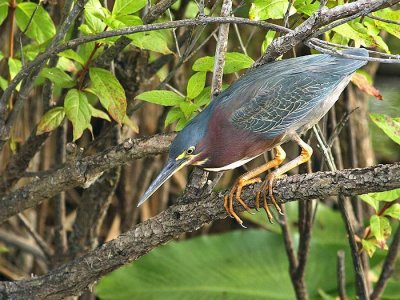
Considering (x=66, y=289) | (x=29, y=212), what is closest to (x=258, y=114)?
(x=66, y=289)

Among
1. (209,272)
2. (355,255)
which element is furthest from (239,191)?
(209,272)

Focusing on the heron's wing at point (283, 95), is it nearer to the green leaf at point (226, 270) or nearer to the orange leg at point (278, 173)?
the orange leg at point (278, 173)

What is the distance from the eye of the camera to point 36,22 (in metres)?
2.79

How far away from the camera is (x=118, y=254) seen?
259 centimetres

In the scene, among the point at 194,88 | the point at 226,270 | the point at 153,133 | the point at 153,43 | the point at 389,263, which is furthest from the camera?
the point at 226,270

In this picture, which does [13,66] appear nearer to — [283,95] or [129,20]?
[129,20]

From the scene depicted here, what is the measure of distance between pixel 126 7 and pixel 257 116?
0.51m

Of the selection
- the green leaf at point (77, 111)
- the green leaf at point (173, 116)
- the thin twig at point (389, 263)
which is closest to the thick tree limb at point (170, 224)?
the green leaf at point (173, 116)

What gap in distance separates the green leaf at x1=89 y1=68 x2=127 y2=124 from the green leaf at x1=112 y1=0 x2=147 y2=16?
215 mm

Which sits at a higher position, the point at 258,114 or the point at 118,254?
the point at 258,114

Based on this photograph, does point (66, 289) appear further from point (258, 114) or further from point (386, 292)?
point (386, 292)

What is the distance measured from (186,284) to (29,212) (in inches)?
37.2

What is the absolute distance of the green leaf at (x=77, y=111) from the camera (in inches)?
101

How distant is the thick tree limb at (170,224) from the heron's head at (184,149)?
118 millimetres
